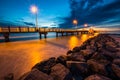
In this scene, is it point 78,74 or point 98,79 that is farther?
point 78,74

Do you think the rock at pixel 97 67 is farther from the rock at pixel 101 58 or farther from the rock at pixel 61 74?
the rock at pixel 61 74

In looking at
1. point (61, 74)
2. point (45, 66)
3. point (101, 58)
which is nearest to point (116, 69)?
point (101, 58)

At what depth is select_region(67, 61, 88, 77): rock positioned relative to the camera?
432 cm

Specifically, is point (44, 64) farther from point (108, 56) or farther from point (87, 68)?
point (108, 56)

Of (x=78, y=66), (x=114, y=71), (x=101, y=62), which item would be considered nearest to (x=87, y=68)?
(x=78, y=66)

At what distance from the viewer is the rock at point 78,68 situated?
170 inches

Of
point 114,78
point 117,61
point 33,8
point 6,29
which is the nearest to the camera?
point 114,78

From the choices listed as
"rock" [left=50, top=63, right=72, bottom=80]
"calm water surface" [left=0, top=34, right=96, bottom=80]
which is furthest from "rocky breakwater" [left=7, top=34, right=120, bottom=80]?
"calm water surface" [left=0, top=34, right=96, bottom=80]

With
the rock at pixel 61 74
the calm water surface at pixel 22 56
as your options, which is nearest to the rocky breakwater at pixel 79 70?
the rock at pixel 61 74

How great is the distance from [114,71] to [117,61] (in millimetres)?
608

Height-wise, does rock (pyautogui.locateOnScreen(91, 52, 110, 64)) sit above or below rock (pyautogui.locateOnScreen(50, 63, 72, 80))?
above

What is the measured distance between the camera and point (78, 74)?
4434mm

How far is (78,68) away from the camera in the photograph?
443cm

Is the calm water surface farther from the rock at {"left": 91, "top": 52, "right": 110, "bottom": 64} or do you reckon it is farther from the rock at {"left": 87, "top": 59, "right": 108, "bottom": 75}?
the rock at {"left": 91, "top": 52, "right": 110, "bottom": 64}
